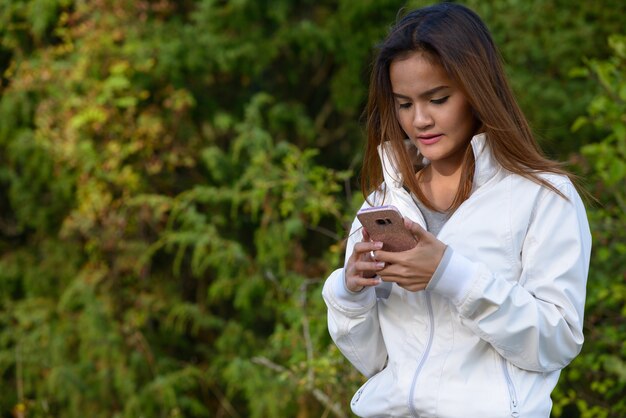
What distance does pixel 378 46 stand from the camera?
7.04 feet

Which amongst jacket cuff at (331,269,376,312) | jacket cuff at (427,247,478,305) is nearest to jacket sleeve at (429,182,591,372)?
jacket cuff at (427,247,478,305)

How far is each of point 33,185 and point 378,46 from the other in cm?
402

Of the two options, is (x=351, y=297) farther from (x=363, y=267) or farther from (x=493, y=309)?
(x=493, y=309)

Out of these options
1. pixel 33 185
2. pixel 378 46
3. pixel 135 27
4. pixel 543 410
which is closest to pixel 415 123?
pixel 378 46

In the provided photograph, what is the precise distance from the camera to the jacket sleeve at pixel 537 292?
5.83 ft

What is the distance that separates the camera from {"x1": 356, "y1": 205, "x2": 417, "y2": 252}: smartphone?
70.7 inches

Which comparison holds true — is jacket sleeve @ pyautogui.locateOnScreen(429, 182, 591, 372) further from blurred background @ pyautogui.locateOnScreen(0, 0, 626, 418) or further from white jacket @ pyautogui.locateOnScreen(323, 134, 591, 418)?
blurred background @ pyautogui.locateOnScreen(0, 0, 626, 418)

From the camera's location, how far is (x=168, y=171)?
5535 mm

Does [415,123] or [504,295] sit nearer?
[504,295]

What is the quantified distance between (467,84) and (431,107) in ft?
0.31

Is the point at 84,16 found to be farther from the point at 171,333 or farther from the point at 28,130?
the point at 171,333

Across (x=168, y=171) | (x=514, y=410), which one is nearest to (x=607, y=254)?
(x=514, y=410)

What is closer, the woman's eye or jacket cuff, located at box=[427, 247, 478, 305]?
jacket cuff, located at box=[427, 247, 478, 305]

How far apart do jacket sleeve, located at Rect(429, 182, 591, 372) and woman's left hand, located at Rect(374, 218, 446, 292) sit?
0.03 meters
